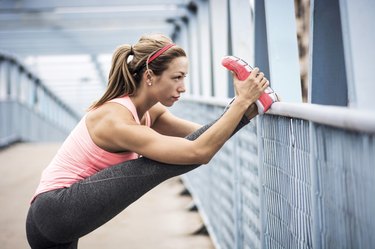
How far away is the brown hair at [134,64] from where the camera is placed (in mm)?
2422

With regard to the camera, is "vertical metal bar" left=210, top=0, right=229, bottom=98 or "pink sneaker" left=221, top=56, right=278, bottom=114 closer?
"pink sneaker" left=221, top=56, right=278, bottom=114

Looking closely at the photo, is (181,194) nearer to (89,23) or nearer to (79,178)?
(79,178)

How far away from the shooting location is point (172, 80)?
2441 millimetres

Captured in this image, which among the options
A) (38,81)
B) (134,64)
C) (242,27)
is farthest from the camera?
(38,81)

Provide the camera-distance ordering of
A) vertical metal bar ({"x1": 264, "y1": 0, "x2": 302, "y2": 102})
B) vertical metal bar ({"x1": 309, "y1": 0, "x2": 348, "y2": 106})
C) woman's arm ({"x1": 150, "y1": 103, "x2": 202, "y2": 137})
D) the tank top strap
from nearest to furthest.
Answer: the tank top strap < vertical metal bar ({"x1": 309, "y1": 0, "x2": 348, "y2": 106}) < woman's arm ({"x1": 150, "y1": 103, "x2": 202, "y2": 137}) < vertical metal bar ({"x1": 264, "y1": 0, "x2": 302, "y2": 102})

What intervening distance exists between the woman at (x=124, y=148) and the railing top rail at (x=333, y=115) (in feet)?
1.08

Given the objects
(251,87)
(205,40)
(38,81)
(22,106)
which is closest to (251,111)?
(251,87)

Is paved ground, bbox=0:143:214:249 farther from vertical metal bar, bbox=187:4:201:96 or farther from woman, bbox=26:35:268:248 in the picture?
vertical metal bar, bbox=187:4:201:96

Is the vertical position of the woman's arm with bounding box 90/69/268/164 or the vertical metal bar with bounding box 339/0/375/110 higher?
the vertical metal bar with bounding box 339/0/375/110

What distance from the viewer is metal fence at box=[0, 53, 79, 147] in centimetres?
1304

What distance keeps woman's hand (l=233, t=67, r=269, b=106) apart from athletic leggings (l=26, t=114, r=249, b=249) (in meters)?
0.14

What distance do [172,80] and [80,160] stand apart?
1.91 ft

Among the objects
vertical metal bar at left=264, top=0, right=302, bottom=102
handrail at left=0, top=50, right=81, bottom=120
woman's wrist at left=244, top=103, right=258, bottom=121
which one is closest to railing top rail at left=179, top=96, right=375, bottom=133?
woman's wrist at left=244, top=103, right=258, bottom=121

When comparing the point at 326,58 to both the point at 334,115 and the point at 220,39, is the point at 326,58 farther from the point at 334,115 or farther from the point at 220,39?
the point at 220,39
